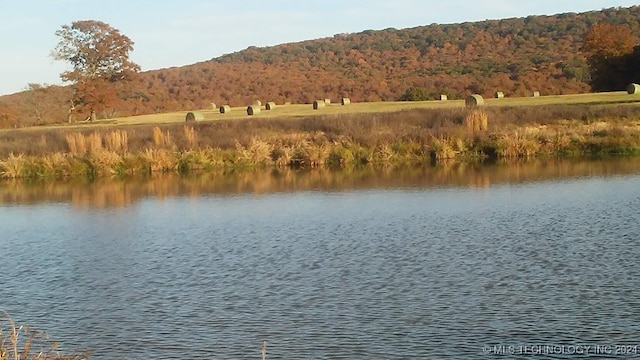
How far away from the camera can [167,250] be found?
16875 millimetres

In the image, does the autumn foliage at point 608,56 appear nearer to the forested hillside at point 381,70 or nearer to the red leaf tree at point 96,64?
the forested hillside at point 381,70

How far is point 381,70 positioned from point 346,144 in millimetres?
62008

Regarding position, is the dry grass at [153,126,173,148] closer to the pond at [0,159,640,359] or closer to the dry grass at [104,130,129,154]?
the dry grass at [104,130,129,154]

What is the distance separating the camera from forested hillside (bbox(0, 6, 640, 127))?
69.9m

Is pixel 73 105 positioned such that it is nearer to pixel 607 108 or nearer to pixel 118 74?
pixel 118 74

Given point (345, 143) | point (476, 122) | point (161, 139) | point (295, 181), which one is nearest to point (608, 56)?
point (476, 122)

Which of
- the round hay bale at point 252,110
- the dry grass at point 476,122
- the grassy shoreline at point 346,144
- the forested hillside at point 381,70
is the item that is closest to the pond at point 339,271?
the grassy shoreline at point 346,144

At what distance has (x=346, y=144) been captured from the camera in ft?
116

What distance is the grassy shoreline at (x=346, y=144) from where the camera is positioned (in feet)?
113

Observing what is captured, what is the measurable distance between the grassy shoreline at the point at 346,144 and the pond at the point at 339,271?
345 inches

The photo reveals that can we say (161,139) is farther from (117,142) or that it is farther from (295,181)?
(295,181)

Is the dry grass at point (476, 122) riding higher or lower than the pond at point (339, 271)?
higher

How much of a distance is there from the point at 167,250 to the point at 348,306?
601 cm

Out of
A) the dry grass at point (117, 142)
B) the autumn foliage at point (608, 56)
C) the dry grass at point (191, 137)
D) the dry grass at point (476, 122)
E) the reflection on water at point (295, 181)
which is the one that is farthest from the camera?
the autumn foliage at point (608, 56)
